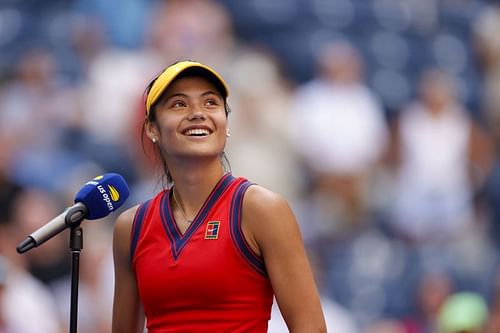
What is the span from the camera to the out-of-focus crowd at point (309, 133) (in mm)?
8758

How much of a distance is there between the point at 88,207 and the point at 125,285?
40 cm

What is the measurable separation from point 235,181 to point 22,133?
18.4 feet

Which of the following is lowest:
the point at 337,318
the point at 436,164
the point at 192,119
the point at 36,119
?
the point at 192,119

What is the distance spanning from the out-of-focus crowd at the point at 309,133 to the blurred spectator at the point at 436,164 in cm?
1

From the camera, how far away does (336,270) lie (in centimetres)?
900

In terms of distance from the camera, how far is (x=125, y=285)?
13.0 feet

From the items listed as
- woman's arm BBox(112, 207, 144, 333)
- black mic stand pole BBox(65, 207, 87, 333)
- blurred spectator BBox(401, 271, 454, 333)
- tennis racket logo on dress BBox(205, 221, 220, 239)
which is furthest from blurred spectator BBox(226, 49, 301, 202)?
black mic stand pole BBox(65, 207, 87, 333)

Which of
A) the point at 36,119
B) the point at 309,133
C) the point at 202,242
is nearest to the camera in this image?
the point at 202,242

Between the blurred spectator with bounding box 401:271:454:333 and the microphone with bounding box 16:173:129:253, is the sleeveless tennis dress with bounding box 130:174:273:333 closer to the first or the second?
the microphone with bounding box 16:173:129:253

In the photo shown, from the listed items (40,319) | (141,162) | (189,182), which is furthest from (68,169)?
(189,182)

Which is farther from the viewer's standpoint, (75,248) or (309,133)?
(309,133)

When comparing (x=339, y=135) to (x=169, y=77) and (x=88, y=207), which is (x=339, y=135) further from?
(x=88, y=207)

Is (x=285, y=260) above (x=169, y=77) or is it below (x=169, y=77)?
below

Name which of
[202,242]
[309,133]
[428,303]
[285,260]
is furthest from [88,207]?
[309,133]
